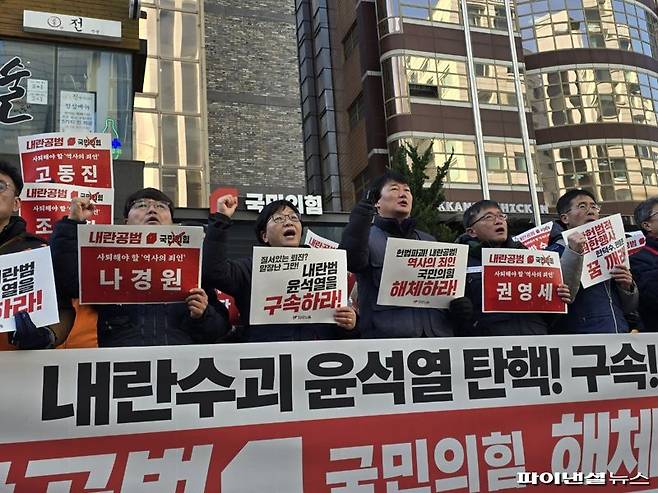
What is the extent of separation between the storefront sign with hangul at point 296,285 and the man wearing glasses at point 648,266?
1895 mm

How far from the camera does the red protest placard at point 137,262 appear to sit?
2383 millimetres

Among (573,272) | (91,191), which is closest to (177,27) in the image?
(91,191)

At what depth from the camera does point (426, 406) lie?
249 cm

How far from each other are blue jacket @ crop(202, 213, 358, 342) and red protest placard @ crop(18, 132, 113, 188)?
1.41 meters

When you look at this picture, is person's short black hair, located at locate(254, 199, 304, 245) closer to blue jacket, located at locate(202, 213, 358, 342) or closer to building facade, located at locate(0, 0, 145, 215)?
blue jacket, located at locate(202, 213, 358, 342)

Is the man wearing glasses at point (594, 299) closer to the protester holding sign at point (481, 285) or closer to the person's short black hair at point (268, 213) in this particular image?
the protester holding sign at point (481, 285)

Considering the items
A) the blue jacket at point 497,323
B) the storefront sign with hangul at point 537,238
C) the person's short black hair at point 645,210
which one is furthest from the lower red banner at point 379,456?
the storefront sign with hangul at point 537,238

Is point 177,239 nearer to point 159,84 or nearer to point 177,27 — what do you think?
point 159,84

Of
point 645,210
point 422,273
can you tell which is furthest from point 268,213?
point 645,210

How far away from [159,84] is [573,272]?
18.2 meters

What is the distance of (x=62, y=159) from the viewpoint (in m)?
3.83

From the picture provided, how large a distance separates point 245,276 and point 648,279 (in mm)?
2285

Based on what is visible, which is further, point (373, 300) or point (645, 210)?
point (645, 210)

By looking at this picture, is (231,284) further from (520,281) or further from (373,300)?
(520,281)
